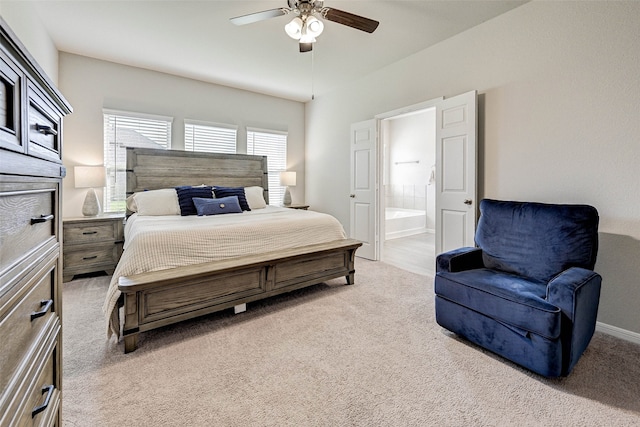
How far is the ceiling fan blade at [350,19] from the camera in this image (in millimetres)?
2340

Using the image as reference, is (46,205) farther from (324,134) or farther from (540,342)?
(324,134)

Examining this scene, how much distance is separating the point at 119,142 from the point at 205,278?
306 cm

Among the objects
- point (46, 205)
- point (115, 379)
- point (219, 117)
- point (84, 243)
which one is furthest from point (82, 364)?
point (219, 117)

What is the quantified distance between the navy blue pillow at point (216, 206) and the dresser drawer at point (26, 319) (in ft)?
8.39

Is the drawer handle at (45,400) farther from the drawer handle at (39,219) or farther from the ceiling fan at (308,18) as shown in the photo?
the ceiling fan at (308,18)

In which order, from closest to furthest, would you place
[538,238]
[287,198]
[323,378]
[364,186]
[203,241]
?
1. [323,378]
2. [538,238]
3. [203,241]
4. [364,186]
5. [287,198]

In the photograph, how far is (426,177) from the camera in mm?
7113

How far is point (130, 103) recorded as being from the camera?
4.16 metres

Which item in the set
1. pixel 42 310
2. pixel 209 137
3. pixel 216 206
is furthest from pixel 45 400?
pixel 209 137

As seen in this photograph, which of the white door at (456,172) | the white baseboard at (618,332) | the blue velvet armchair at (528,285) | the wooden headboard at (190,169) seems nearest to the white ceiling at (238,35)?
the white door at (456,172)

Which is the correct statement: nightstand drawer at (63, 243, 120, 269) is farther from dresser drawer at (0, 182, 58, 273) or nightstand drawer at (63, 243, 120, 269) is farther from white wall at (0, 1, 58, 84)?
dresser drawer at (0, 182, 58, 273)

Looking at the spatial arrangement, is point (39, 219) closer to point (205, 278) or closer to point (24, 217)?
point (24, 217)

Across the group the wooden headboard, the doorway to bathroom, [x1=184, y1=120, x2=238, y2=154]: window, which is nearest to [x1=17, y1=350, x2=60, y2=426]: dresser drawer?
the wooden headboard

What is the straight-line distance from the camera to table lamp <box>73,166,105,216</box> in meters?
3.63
